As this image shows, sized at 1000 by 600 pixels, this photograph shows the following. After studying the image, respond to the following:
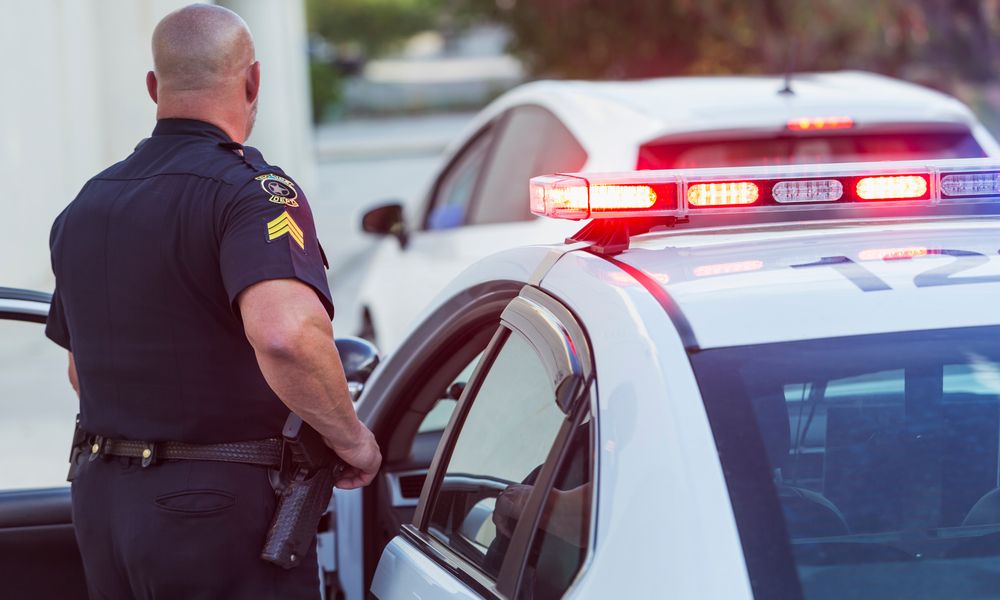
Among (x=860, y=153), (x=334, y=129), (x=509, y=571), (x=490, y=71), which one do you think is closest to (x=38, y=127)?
(x=860, y=153)

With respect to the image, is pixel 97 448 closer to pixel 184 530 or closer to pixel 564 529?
pixel 184 530

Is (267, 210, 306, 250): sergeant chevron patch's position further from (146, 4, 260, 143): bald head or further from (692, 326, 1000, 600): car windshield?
(692, 326, 1000, 600): car windshield

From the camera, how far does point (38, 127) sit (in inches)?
438

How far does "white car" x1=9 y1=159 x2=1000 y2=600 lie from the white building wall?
805 cm

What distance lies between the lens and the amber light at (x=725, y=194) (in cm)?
226

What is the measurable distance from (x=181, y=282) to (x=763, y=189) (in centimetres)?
101

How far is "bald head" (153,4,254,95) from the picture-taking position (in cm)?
265

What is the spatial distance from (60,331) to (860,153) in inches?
116

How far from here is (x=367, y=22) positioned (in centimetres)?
5653

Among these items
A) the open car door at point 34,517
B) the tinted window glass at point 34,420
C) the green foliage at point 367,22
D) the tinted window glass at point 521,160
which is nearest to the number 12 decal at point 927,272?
the open car door at point 34,517

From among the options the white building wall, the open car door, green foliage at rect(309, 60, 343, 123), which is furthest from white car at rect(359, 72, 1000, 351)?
green foliage at rect(309, 60, 343, 123)

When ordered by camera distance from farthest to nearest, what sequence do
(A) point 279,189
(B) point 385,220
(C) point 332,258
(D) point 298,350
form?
(C) point 332,258 < (B) point 385,220 < (A) point 279,189 < (D) point 298,350

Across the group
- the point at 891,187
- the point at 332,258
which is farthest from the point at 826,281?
the point at 332,258

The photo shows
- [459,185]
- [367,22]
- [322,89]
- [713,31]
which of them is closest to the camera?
[459,185]
